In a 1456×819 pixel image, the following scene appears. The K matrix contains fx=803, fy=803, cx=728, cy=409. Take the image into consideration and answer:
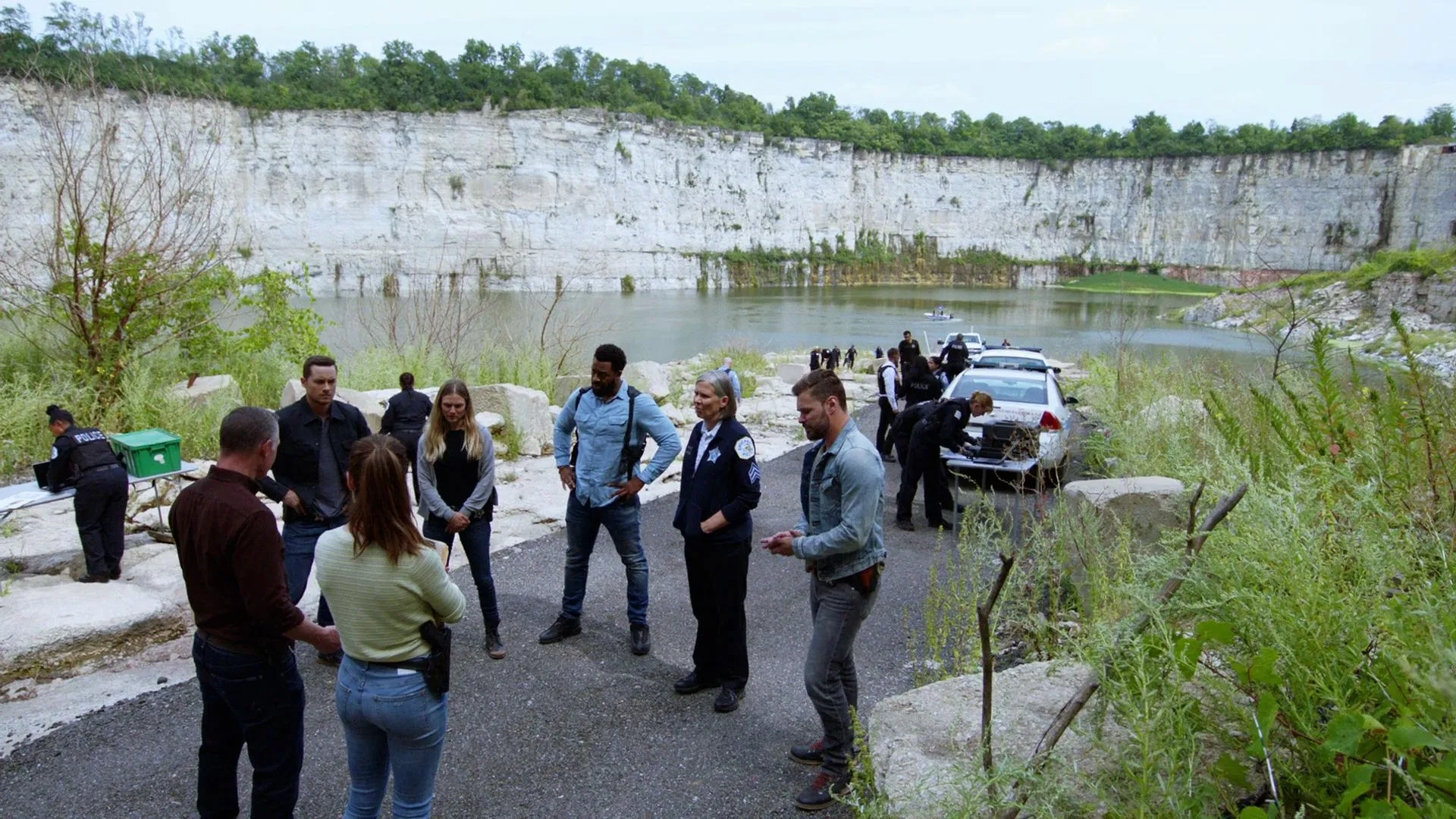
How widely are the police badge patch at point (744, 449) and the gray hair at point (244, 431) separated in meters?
2.33

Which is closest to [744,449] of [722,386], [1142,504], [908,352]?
[722,386]

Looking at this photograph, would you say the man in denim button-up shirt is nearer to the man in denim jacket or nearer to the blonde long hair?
the blonde long hair

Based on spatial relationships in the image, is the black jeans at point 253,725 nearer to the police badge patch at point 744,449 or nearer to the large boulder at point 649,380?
the police badge patch at point 744,449

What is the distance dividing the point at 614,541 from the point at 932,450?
169 inches

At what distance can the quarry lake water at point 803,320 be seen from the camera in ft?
77.2

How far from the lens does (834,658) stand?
3.74 metres

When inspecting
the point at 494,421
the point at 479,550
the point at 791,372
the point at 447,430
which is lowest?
the point at 791,372

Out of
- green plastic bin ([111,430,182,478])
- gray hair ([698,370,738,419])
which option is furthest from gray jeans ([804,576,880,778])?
green plastic bin ([111,430,182,478])

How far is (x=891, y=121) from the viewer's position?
106 m

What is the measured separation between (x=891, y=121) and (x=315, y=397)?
111m

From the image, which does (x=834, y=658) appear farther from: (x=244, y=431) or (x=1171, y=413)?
(x=1171, y=413)

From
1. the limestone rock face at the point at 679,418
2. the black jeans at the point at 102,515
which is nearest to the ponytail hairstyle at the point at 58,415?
the black jeans at the point at 102,515

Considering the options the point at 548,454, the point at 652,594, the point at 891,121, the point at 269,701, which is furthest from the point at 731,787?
the point at 891,121

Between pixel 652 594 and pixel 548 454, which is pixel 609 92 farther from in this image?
pixel 652 594
